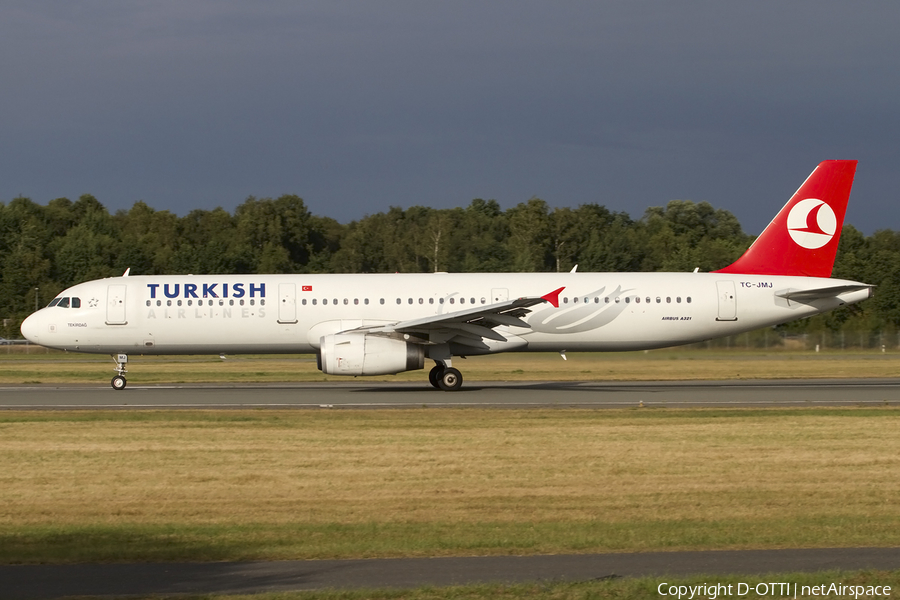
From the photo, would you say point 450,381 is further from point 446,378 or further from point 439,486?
point 439,486

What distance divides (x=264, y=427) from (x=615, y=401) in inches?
335

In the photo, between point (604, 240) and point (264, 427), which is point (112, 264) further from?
point (264, 427)

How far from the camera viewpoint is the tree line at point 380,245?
63.9m

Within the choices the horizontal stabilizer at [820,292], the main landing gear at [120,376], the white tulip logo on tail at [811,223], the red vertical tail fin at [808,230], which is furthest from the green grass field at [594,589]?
the white tulip logo on tail at [811,223]

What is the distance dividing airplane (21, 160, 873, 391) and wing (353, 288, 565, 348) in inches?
7.4

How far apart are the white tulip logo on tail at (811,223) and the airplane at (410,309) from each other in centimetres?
114

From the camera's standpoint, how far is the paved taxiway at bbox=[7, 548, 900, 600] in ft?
23.4

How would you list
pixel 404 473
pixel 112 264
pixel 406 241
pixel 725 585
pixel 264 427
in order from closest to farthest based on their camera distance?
pixel 725 585 < pixel 404 473 < pixel 264 427 < pixel 112 264 < pixel 406 241

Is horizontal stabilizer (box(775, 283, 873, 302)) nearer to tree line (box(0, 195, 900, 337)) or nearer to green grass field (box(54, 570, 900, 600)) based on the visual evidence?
green grass field (box(54, 570, 900, 600))

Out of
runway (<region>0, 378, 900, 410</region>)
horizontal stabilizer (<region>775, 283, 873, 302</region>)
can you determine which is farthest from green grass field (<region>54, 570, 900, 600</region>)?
horizontal stabilizer (<region>775, 283, 873, 302</region>)

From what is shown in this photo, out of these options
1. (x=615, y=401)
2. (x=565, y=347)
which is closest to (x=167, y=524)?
(x=615, y=401)

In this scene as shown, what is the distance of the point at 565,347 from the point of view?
1041 inches

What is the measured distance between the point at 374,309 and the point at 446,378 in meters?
2.85

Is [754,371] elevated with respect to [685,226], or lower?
lower
